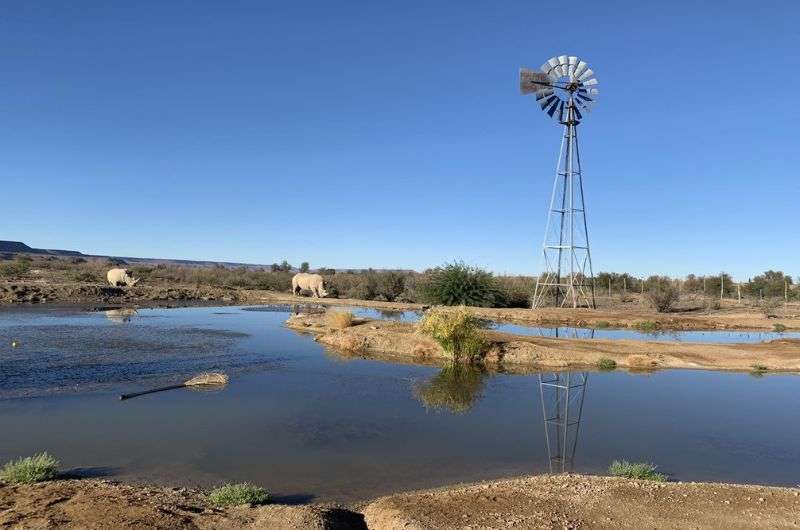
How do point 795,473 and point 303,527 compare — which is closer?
point 303,527

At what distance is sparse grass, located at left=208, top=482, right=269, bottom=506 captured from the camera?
7285mm

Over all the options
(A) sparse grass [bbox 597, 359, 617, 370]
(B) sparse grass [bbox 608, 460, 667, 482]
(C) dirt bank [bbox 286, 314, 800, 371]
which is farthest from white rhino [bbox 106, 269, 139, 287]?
(B) sparse grass [bbox 608, 460, 667, 482]

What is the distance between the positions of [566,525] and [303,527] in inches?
124

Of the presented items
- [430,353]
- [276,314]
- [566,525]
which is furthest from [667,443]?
[276,314]

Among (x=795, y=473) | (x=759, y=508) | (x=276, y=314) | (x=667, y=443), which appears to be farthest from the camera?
(x=276, y=314)

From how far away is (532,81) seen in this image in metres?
36.7

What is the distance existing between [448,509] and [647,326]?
2872cm

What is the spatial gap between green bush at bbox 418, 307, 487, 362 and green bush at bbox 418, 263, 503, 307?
64.9ft

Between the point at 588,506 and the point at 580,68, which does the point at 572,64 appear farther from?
the point at 588,506

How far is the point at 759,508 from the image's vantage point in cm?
731

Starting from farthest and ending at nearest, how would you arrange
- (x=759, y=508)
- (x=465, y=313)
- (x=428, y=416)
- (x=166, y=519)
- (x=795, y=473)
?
(x=465, y=313)
(x=428, y=416)
(x=795, y=473)
(x=759, y=508)
(x=166, y=519)

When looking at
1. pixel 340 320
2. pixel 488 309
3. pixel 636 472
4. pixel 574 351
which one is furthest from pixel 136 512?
pixel 488 309

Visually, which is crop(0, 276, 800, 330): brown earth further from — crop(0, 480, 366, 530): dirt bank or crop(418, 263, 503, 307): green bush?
crop(0, 480, 366, 530): dirt bank

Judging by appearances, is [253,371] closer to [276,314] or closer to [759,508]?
[759,508]
